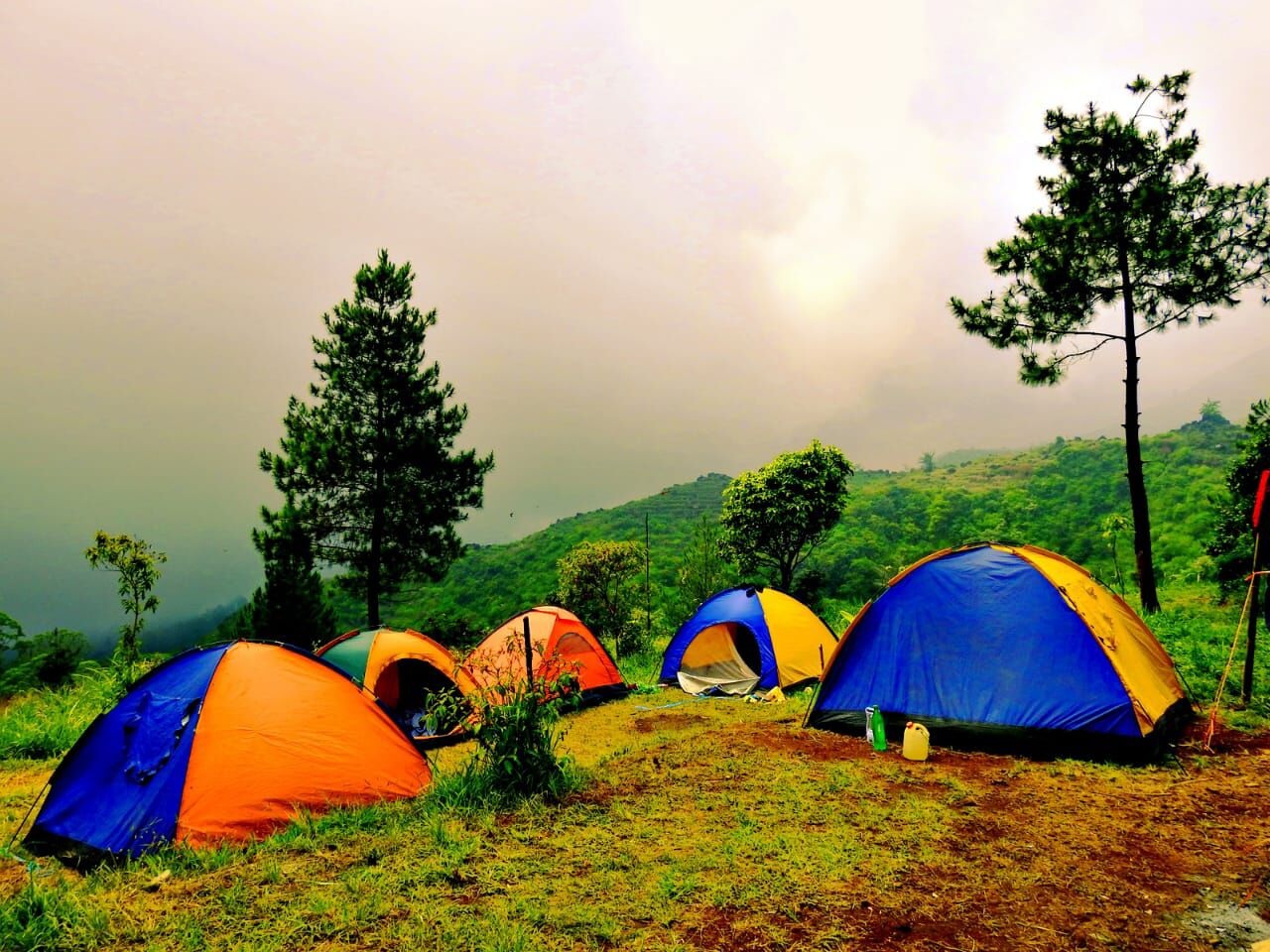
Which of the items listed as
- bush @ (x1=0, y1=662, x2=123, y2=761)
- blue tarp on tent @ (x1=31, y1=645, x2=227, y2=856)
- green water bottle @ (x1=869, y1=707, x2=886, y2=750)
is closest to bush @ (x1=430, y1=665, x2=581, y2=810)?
blue tarp on tent @ (x1=31, y1=645, x2=227, y2=856)

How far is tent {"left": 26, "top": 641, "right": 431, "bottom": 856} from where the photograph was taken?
5.17m

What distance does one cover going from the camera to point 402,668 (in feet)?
36.9

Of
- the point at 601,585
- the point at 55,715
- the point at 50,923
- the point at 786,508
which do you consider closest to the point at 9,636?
the point at 55,715

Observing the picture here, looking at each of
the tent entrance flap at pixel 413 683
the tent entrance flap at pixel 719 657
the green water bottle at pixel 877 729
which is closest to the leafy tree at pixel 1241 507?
the tent entrance flap at pixel 719 657

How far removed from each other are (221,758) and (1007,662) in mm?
7997

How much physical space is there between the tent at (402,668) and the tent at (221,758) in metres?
3.11

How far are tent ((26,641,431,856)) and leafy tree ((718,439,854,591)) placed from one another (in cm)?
1792

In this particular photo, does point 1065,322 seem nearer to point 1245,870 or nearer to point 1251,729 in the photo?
point 1251,729

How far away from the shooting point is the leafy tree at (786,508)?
73.9 ft

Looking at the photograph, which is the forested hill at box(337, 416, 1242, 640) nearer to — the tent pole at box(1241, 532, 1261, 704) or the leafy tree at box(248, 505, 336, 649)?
the leafy tree at box(248, 505, 336, 649)

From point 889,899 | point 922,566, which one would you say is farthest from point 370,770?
point 922,566

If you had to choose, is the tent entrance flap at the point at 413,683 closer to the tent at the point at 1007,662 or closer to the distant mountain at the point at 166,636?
the distant mountain at the point at 166,636

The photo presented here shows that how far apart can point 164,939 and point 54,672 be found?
16415 mm

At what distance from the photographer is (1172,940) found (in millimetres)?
3309
